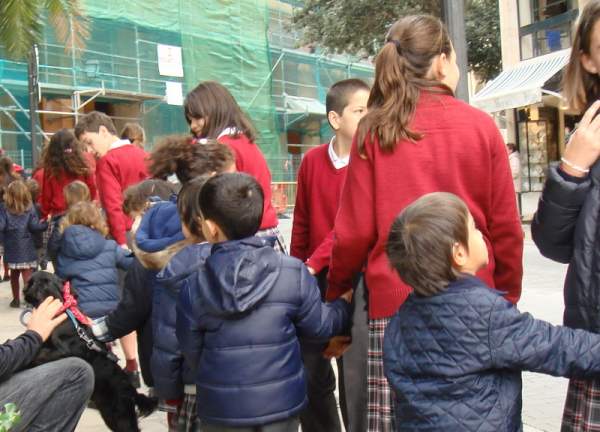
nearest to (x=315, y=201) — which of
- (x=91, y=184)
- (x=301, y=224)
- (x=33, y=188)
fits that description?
(x=301, y=224)

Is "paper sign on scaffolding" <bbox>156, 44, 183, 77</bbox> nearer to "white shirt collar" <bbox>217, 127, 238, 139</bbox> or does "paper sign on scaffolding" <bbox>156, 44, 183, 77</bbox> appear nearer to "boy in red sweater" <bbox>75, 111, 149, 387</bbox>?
"boy in red sweater" <bbox>75, 111, 149, 387</bbox>

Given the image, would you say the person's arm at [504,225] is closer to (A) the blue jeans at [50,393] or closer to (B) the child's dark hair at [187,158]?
(B) the child's dark hair at [187,158]

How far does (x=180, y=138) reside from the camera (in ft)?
13.3

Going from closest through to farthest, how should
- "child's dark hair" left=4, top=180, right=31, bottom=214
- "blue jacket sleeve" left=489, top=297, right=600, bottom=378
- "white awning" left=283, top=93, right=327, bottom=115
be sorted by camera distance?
"blue jacket sleeve" left=489, top=297, right=600, bottom=378 → "child's dark hair" left=4, top=180, right=31, bottom=214 → "white awning" left=283, top=93, right=327, bottom=115

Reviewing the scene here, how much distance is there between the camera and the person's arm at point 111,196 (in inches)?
234

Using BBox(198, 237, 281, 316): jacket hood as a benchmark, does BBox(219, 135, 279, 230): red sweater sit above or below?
above

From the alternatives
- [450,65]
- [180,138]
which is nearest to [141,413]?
[180,138]

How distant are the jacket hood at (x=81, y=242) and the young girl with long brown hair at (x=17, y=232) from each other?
422 cm

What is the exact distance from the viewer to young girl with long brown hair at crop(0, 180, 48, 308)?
979cm

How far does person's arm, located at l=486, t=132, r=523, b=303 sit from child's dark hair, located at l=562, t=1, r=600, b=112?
0.31 meters

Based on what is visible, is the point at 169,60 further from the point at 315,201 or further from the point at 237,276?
the point at 237,276

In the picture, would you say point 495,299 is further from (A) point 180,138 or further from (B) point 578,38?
(A) point 180,138

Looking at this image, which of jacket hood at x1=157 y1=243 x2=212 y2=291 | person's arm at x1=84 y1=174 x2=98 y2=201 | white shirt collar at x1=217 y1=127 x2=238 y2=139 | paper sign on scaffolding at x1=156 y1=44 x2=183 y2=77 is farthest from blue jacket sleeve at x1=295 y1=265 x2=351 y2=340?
paper sign on scaffolding at x1=156 y1=44 x2=183 y2=77

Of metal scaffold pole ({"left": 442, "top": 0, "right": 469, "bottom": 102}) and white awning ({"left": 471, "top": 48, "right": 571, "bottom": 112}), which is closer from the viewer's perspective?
metal scaffold pole ({"left": 442, "top": 0, "right": 469, "bottom": 102})
